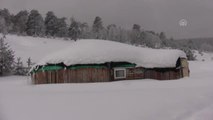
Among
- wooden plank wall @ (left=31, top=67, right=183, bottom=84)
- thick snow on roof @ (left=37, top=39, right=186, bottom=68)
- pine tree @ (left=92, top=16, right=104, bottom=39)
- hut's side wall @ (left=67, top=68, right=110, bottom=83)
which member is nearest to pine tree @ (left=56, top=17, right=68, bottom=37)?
pine tree @ (left=92, top=16, right=104, bottom=39)

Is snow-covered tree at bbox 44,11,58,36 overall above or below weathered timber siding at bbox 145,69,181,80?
above

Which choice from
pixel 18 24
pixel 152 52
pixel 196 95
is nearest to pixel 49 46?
pixel 18 24

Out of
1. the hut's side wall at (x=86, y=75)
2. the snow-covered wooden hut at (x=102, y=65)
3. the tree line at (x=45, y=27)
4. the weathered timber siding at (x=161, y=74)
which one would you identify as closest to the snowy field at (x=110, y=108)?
the hut's side wall at (x=86, y=75)

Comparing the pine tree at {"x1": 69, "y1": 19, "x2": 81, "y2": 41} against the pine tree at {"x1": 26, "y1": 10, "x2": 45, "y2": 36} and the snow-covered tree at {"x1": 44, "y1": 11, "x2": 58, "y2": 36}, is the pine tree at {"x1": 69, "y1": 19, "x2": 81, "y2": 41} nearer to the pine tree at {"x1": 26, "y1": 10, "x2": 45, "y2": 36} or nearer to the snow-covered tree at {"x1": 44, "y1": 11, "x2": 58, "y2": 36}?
the snow-covered tree at {"x1": 44, "y1": 11, "x2": 58, "y2": 36}

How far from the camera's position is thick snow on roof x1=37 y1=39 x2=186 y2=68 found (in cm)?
2606

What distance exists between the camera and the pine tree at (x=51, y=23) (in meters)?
90.6

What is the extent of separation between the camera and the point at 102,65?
2616 cm

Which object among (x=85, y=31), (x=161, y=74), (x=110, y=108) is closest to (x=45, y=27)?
(x=85, y=31)

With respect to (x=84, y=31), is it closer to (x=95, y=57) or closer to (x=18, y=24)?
(x=18, y=24)

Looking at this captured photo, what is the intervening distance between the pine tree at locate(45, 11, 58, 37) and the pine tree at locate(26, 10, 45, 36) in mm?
2703

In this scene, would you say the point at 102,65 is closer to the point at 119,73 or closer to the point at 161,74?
the point at 119,73

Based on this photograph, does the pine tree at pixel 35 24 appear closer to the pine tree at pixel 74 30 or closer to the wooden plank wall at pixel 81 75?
the pine tree at pixel 74 30

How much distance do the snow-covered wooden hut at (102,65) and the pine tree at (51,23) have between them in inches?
2485

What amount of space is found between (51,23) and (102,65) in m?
68.7
